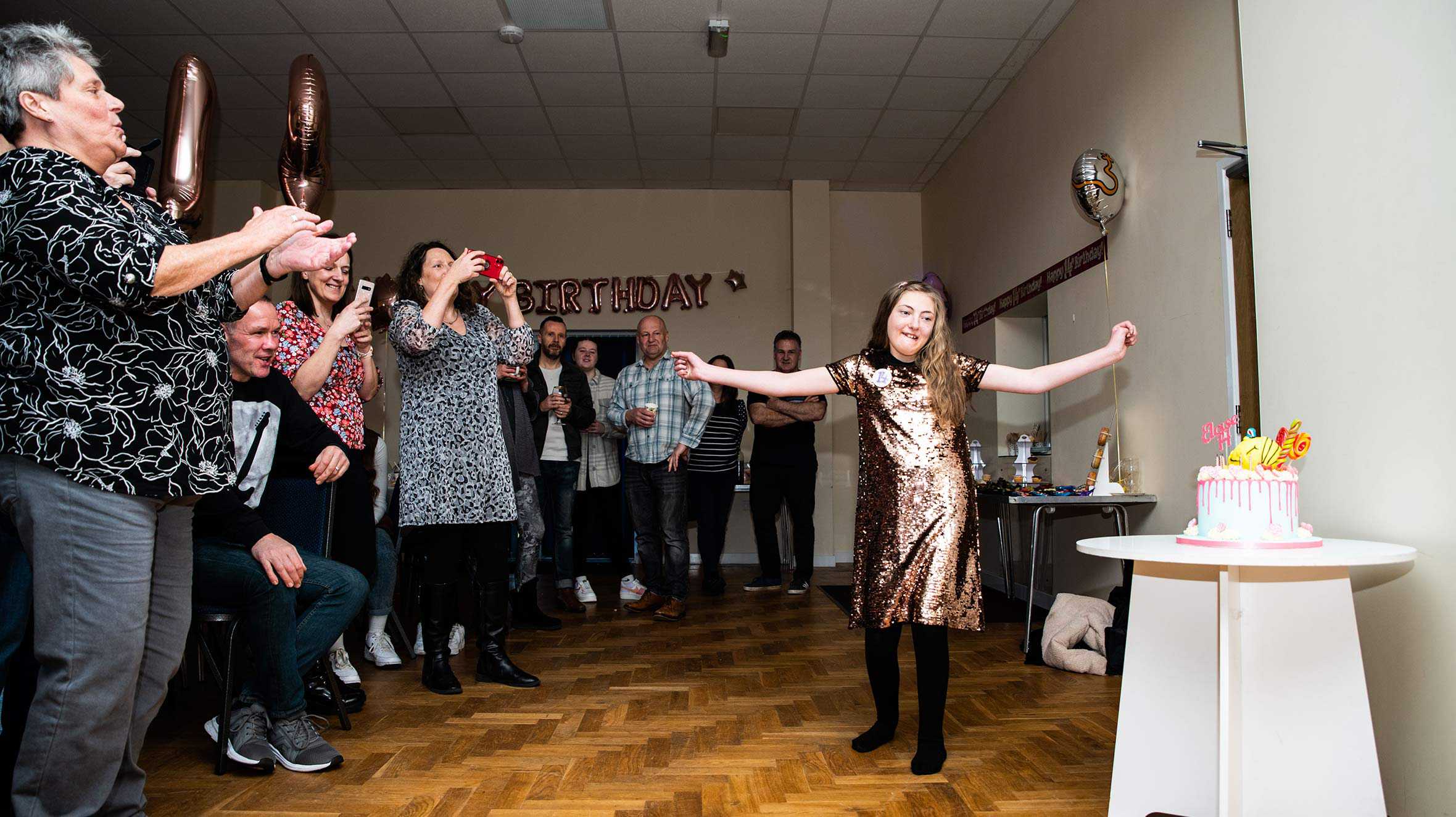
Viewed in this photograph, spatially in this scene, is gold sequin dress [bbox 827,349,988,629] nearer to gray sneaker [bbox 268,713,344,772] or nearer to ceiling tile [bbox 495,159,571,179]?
gray sneaker [bbox 268,713,344,772]

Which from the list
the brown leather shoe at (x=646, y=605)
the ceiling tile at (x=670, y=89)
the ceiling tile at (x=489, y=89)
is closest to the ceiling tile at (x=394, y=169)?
the ceiling tile at (x=489, y=89)

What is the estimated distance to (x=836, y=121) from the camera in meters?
6.17

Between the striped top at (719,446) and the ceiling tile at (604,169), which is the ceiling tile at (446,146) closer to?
the ceiling tile at (604,169)

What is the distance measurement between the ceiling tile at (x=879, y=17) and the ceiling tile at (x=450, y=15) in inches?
70.8

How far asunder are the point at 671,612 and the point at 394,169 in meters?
4.52

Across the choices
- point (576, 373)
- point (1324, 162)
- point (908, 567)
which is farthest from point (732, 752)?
point (576, 373)

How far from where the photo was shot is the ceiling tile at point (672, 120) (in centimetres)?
601

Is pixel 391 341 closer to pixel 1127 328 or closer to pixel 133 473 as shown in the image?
pixel 133 473

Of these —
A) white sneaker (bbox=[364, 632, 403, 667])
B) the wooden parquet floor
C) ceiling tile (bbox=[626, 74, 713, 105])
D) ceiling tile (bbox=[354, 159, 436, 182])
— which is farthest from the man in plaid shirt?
ceiling tile (bbox=[354, 159, 436, 182])

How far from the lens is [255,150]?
21.6 ft

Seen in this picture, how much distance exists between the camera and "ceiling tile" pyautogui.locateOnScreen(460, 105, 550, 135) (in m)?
5.98

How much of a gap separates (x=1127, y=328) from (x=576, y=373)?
3.41 m

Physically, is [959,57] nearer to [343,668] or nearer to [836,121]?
[836,121]

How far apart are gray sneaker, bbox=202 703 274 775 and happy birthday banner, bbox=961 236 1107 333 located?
3.94 metres
